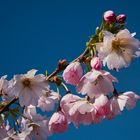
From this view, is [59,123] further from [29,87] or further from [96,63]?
[96,63]

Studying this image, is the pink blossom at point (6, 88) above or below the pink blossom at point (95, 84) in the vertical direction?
above

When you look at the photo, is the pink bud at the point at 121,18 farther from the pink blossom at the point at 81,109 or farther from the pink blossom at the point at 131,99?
the pink blossom at the point at 131,99

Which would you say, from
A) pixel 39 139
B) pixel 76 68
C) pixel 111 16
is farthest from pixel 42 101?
pixel 111 16

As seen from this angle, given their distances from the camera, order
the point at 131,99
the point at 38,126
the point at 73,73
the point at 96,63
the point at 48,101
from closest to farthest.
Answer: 1. the point at 96,63
2. the point at 73,73
3. the point at 131,99
4. the point at 38,126
5. the point at 48,101

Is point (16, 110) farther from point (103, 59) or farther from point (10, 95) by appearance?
point (103, 59)

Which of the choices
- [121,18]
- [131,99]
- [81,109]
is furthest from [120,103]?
[121,18]

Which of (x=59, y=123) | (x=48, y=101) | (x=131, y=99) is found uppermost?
(x=48, y=101)

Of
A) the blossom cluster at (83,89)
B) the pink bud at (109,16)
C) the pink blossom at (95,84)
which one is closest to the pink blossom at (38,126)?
the blossom cluster at (83,89)
